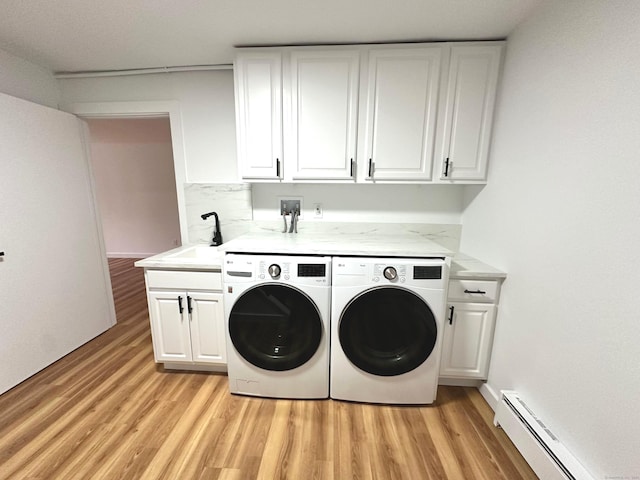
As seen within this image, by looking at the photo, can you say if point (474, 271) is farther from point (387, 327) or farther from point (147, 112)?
point (147, 112)

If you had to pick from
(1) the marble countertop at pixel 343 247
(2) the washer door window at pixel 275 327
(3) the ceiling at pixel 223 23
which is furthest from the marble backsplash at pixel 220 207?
(3) the ceiling at pixel 223 23

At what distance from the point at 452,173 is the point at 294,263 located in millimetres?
1233

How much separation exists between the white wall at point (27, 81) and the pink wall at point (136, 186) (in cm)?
222

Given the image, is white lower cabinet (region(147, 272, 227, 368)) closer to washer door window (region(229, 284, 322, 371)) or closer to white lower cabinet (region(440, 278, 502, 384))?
washer door window (region(229, 284, 322, 371))

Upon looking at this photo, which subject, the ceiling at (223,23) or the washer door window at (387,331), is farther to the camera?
the washer door window at (387,331)

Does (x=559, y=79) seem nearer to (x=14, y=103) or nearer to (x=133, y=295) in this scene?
(x=14, y=103)

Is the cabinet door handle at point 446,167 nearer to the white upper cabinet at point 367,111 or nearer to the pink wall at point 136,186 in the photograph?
the white upper cabinet at point 367,111

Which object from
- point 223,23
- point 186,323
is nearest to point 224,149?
point 223,23

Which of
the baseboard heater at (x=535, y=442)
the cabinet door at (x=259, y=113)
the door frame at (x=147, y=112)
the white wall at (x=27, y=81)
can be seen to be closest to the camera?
the baseboard heater at (x=535, y=442)

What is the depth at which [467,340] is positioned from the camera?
1647 millimetres

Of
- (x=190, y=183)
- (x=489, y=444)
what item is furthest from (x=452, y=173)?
(x=190, y=183)

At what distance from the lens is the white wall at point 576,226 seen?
90cm

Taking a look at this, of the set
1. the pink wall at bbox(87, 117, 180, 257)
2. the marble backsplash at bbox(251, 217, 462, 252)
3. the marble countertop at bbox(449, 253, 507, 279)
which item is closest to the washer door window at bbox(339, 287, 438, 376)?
the marble countertop at bbox(449, 253, 507, 279)

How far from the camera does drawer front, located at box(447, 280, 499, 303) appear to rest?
62.1 inches
